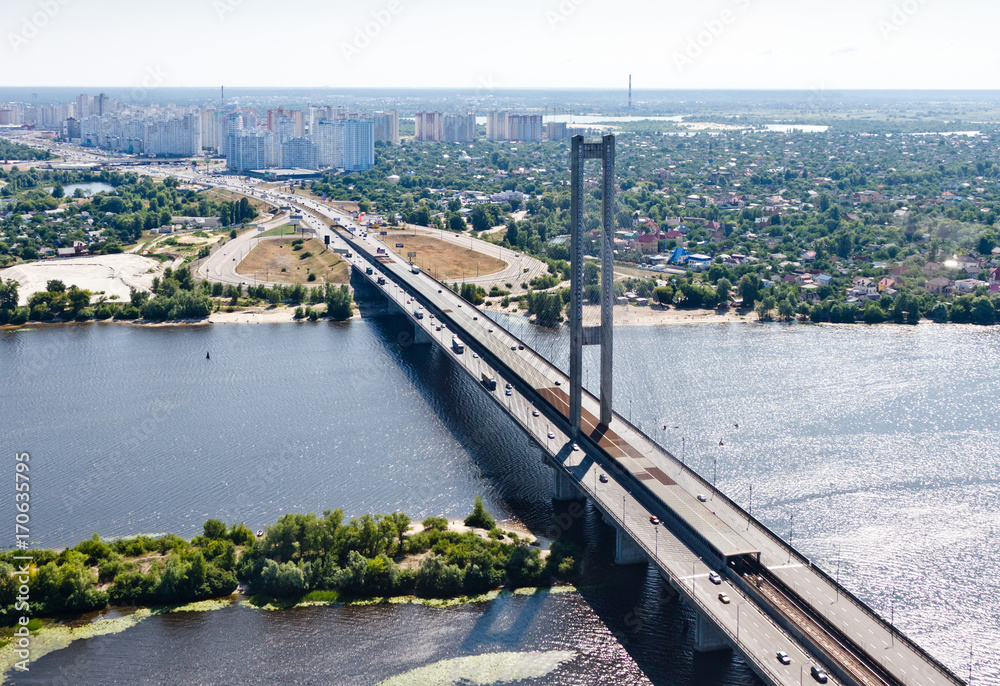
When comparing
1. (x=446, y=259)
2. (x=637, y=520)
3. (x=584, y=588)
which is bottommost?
(x=584, y=588)

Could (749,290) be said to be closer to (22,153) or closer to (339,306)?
(339,306)

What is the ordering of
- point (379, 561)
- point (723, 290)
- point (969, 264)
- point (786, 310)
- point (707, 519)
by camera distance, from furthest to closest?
1. point (969, 264)
2. point (723, 290)
3. point (786, 310)
4. point (379, 561)
5. point (707, 519)

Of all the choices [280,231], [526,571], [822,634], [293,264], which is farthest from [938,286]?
[280,231]

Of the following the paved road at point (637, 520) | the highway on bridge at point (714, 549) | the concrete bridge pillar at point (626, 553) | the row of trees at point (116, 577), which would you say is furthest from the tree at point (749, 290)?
the row of trees at point (116, 577)

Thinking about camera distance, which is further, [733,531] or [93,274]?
[93,274]

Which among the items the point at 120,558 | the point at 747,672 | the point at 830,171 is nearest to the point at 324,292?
the point at 120,558

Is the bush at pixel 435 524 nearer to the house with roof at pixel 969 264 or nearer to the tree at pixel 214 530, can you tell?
the tree at pixel 214 530

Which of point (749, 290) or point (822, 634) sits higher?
point (749, 290)

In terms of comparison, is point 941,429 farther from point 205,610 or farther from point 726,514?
point 205,610
